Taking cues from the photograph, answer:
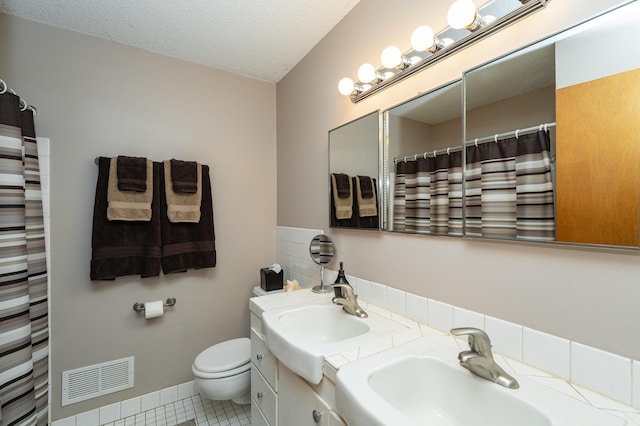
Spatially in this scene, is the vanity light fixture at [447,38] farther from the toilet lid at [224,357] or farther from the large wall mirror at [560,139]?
the toilet lid at [224,357]

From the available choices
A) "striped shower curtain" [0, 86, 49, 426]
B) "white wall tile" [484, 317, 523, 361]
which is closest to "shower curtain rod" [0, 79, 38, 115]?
"striped shower curtain" [0, 86, 49, 426]

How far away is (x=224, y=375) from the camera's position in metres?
1.56

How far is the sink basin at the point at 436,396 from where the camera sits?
60 cm

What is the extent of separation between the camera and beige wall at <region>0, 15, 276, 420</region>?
161 centimetres

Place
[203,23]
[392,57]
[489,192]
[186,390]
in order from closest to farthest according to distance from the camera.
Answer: [489,192] → [392,57] → [203,23] → [186,390]

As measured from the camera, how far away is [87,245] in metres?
1.69

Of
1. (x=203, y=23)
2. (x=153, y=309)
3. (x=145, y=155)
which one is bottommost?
(x=153, y=309)

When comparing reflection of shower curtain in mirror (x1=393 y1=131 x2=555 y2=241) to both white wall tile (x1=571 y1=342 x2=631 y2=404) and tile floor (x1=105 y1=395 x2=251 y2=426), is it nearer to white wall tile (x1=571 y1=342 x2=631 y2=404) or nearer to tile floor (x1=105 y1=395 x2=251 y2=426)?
white wall tile (x1=571 y1=342 x2=631 y2=404)

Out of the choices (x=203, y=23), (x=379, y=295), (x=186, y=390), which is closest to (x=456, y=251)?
(x=379, y=295)

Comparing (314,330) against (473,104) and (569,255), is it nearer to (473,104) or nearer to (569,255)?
(569,255)

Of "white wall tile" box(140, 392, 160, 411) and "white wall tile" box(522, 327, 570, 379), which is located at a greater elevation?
"white wall tile" box(522, 327, 570, 379)

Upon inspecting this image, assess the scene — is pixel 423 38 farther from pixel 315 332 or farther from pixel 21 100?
pixel 21 100

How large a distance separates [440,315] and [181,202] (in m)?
1.68

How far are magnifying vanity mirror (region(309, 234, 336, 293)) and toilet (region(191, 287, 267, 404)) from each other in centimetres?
64
